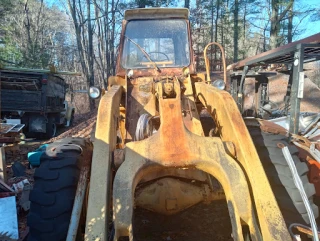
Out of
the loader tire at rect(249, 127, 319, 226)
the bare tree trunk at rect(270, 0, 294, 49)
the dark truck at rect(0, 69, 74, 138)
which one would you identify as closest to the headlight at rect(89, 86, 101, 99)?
the loader tire at rect(249, 127, 319, 226)

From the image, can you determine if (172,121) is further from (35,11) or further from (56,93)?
(35,11)

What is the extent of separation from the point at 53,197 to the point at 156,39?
2.70m

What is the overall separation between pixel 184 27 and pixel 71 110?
1441 centimetres

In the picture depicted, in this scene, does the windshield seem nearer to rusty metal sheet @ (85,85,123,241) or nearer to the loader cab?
the loader cab

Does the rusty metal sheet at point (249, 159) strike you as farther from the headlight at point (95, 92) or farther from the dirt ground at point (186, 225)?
the dirt ground at point (186, 225)

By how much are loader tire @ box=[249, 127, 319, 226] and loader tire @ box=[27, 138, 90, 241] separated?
1.90m

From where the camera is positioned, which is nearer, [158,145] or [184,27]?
[158,145]

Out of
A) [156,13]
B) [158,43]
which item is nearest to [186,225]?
[158,43]

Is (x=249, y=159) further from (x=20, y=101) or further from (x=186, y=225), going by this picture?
(x=20, y=101)

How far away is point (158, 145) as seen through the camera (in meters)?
2.74

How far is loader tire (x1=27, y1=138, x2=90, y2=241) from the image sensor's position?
2762mm

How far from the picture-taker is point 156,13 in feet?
15.1

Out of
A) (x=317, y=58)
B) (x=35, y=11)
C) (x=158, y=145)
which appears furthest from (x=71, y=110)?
(x=35, y=11)

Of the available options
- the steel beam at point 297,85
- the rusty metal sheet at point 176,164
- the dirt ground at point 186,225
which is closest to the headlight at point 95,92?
the dirt ground at point 186,225
